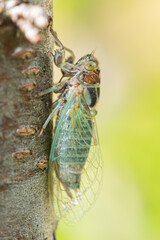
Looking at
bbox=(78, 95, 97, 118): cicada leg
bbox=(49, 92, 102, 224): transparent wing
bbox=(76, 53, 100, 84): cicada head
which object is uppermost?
bbox=(76, 53, 100, 84): cicada head

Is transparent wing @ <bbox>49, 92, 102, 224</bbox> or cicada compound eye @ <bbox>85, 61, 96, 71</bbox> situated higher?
cicada compound eye @ <bbox>85, 61, 96, 71</bbox>

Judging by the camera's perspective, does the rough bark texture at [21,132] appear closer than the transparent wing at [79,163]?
Yes

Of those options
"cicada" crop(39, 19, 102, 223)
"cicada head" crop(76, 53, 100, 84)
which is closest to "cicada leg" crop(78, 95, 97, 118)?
"cicada" crop(39, 19, 102, 223)

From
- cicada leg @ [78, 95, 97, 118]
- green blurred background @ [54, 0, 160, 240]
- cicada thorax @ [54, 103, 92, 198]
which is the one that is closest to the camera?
cicada thorax @ [54, 103, 92, 198]

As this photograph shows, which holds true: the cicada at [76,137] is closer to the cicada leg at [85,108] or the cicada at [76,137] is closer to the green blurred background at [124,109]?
the cicada leg at [85,108]

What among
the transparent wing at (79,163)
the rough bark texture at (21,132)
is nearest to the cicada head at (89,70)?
the transparent wing at (79,163)

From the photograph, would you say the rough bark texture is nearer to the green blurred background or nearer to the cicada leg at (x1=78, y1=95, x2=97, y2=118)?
the cicada leg at (x1=78, y1=95, x2=97, y2=118)
